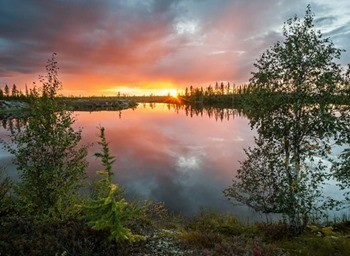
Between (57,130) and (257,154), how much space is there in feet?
34.2

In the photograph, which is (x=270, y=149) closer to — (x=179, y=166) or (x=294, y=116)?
(x=294, y=116)

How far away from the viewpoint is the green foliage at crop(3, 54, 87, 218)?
13977mm

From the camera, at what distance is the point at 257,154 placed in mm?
16844

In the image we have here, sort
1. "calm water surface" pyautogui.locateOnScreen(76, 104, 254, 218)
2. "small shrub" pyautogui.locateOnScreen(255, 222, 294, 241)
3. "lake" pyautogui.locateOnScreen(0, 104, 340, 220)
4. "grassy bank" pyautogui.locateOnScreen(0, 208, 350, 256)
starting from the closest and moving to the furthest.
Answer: "grassy bank" pyautogui.locateOnScreen(0, 208, 350, 256) < "small shrub" pyautogui.locateOnScreen(255, 222, 294, 241) < "lake" pyautogui.locateOnScreen(0, 104, 340, 220) < "calm water surface" pyautogui.locateOnScreen(76, 104, 254, 218)

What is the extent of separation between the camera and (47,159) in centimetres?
1438

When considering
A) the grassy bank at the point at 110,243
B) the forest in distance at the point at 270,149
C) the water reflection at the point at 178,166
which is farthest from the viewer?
the water reflection at the point at 178,166

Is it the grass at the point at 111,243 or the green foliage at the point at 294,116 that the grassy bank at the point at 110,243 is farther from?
the green foliage at the point at 294,116

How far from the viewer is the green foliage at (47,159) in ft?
45.9

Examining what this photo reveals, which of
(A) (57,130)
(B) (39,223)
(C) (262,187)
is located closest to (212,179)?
(C) (262,187)

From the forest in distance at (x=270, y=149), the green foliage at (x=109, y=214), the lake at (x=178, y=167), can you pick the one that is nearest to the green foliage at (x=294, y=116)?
the forest in distance at (x=270, y=149)

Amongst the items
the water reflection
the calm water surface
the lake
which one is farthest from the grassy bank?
the water reflection

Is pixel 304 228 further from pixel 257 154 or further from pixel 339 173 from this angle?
pixel 257 154

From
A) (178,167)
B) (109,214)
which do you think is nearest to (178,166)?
(178,167)

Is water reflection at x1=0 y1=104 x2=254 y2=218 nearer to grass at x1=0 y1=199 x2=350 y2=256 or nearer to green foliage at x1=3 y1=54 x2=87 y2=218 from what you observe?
green foliage at x1=3 y1=54 x2=87 y2=218
